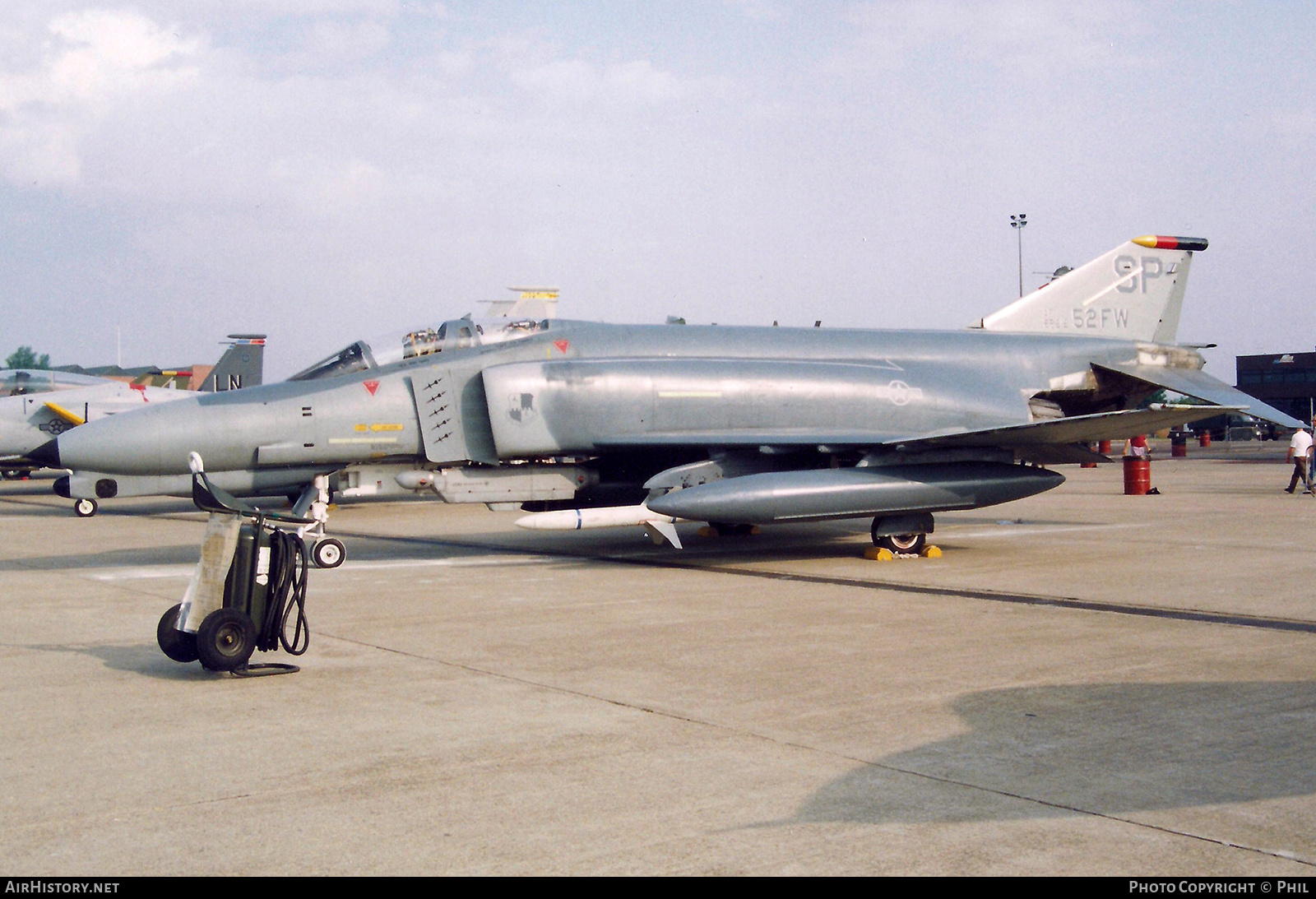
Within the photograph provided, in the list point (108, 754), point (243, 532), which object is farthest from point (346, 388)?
point (108, 754)

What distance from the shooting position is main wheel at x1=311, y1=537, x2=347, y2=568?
12.2 metres

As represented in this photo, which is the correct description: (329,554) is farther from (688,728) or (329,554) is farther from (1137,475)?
(1137,475)

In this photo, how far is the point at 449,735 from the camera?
5.39 meters

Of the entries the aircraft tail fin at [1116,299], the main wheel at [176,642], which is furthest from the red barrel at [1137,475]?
the main wheel at [176,642]

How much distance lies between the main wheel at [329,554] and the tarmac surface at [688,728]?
1.00 m

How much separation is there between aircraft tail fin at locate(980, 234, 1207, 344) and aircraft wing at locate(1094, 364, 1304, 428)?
93 cm

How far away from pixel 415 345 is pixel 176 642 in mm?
6299

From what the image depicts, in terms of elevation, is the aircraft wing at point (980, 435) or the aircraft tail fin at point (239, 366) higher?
the aircraft tail fin at point (239, 366)

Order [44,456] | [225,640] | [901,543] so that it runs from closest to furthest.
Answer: [225,640] → [901,543] → [44,456]

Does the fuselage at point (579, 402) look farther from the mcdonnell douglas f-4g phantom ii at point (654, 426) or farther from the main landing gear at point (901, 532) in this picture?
the main landing gear at point (901, 532)

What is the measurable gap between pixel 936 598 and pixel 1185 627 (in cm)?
214

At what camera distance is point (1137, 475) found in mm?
23094

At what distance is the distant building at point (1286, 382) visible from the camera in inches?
3007

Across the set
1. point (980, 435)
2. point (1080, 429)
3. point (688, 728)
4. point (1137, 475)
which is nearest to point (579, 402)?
point (980, 435)
